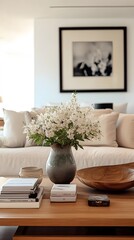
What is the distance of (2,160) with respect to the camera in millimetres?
2922

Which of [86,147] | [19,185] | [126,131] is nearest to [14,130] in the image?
[86,147]

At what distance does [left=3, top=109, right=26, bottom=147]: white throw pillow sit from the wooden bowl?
1.36 metres

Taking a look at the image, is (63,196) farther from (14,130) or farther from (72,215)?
(14,130)

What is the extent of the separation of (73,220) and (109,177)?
0.68 meters

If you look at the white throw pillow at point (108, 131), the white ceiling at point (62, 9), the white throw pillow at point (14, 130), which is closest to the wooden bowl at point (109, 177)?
the white throw pillow at point (108, 131)

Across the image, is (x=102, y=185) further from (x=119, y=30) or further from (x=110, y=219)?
(x=119, y=30)

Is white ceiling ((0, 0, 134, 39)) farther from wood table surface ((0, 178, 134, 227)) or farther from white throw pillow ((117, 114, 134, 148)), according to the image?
wood table surface ((0, 178, 134, 227))

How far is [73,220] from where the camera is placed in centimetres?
143

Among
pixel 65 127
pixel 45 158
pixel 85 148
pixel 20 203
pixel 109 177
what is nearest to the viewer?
pixel 20 203

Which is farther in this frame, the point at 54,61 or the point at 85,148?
the point at 54,61

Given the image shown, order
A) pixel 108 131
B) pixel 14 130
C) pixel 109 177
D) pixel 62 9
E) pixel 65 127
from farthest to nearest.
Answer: pixel 62 9 < pixel 14 130 < pixel 108 131 < pixel 109 177 < pixel 65 127

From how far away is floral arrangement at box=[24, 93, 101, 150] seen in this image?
184 centimetres

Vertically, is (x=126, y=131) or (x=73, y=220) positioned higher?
(x=126, y=131)

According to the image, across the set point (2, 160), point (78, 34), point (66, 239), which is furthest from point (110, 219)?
point (78, 34)
